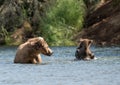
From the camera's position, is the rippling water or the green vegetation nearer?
the rippling water

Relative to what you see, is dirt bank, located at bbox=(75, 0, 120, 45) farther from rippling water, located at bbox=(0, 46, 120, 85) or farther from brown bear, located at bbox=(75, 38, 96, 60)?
rippling water, located at bbox=(0, 46, 120, 85)

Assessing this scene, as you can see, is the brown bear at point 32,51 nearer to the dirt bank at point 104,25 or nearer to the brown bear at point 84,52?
the brown bear at point 84,52

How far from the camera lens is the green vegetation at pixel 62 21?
179 ft

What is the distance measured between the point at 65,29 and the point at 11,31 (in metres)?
7.04

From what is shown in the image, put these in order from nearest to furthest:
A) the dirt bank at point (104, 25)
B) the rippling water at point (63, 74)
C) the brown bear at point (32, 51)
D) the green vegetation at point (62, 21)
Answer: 1. the rippling water at point (63, 74)
2. the brown bear at point (32, 51)
3. the dirt bank at point (104, 25)
4. the green vegetation at point (62, 21)

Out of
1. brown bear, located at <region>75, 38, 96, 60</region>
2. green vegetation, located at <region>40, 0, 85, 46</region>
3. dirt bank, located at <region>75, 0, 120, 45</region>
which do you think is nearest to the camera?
brown bear, located at <region>75, 38, 96, 60</region>

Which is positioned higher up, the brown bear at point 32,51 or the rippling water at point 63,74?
the brown bear at point 32,51

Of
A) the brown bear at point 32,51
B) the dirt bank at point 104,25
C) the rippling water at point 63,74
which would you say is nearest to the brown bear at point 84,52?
the rippling water at point 63,74

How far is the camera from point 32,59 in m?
26.8

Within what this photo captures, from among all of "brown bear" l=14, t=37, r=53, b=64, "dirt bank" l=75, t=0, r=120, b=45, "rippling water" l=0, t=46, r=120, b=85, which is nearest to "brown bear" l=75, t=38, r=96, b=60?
"rippling water" l=0, t=46, r=120, b=85

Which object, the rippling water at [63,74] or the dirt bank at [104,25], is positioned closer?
the rippling water at [63,74]

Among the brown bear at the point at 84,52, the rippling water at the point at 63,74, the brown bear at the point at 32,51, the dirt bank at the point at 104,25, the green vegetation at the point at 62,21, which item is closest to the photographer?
the rippling water at the point at 63,74

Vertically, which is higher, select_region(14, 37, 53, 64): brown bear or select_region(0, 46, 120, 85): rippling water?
select_region(14, 37, 53, 64): brown bear

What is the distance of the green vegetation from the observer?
54.5m
